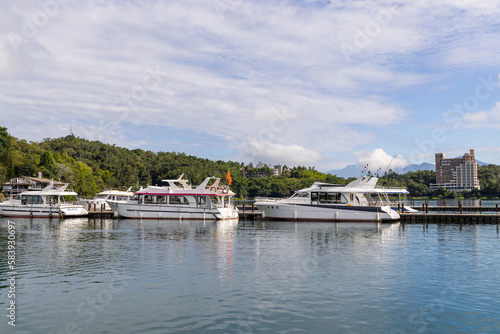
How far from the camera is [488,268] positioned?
2048 cm

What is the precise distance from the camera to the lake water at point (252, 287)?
12672mm

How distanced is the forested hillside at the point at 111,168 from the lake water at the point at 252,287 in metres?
66.6

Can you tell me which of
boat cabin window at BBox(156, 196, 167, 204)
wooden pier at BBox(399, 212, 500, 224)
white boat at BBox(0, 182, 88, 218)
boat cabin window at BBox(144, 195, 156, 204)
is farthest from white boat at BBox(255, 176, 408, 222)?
white boat at BBox(0, 182, 88, 218)

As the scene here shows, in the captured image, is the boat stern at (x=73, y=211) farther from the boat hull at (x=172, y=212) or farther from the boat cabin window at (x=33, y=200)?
the boat hull at (x=172, y=212)

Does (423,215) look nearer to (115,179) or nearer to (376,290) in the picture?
(376,290)

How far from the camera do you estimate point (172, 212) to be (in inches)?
1977

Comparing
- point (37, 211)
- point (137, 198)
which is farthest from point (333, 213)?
point (37, 211)

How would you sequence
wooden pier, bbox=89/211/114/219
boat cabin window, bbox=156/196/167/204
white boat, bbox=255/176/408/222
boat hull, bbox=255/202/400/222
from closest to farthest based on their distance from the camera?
boat hull, bbox=255/202/400/222 < white boat, bbox=255/176/408/222 < boat cabin window, bbox=156/196/167/204 < wooden pier, bbox=89/211/114/219

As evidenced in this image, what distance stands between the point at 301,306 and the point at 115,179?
133480 millimetres

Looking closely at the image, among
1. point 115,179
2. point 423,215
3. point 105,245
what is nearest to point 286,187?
point 115,179

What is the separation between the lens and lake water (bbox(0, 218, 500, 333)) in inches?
499

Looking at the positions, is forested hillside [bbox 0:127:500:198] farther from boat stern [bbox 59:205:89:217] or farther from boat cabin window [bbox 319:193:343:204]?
boat cabin window [bbox 319:193:343:204]

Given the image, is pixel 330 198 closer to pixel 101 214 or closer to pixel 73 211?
pixel 101 214

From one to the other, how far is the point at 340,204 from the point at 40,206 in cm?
3851
